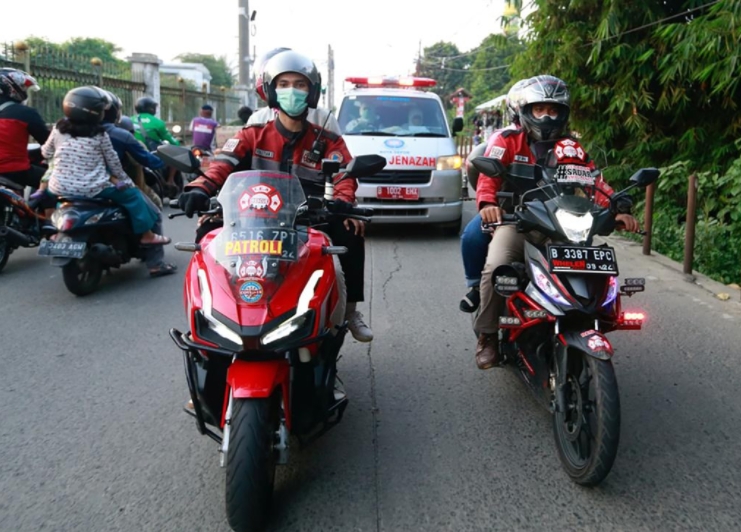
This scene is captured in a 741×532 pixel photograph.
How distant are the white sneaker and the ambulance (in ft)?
15.7

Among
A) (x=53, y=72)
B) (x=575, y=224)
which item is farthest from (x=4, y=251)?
(x=53, y=72)

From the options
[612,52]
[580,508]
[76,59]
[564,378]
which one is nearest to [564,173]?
[564,378]

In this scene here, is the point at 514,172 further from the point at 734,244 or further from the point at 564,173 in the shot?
the point at 734,244

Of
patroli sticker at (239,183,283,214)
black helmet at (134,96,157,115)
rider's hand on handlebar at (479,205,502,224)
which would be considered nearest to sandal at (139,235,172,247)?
rider's hand on handlebar at (479,205,502,224)

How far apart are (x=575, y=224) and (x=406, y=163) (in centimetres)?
580

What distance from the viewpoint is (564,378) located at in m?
3.12

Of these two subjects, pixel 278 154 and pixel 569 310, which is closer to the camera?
pixel 569 310

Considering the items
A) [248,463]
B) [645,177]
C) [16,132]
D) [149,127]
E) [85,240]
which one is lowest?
[248,463]

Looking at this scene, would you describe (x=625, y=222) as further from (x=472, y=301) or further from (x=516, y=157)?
(x=472, y=301)

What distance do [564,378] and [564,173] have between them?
1302mm

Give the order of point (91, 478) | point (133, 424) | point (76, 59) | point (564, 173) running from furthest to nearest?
1. point (76, 59)
2. point (564, 173)
3. point (133, 424)
4. point (91, 478)

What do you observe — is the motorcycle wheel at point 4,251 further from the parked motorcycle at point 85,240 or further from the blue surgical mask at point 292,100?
the blue surgical mask at point 292,100

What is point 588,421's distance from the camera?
295 cm

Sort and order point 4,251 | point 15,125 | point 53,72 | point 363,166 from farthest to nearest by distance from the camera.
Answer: point 53,72 → point 15,125 → point 4,251 → point 363,166
